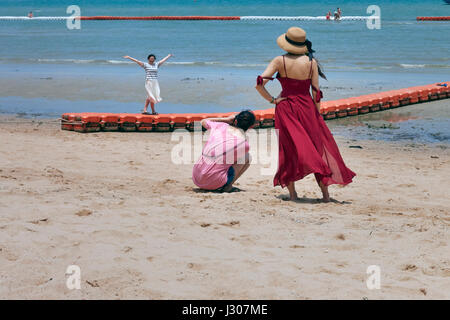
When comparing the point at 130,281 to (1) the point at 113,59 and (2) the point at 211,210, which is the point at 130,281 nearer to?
(2) the point at 211,210

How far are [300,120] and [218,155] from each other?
0.98 m

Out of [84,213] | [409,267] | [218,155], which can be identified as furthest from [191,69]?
[409,267]

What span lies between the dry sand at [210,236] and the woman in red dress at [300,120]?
0.38 meters

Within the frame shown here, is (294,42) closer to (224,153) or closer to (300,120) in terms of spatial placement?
(300,120)

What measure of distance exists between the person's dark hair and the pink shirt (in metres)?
0.14

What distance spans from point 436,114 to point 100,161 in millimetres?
8609

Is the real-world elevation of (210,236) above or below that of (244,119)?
below

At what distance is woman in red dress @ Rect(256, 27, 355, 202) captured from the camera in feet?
21.5

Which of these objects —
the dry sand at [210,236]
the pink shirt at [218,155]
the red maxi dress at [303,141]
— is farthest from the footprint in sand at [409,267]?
the pink shirt at [218,155]

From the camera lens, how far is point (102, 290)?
4062 millimetres

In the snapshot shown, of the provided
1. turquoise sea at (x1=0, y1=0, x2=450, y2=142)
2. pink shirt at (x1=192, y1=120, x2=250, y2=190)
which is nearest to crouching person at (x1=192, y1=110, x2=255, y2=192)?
pink shirt at (x1=192, y1=120, x2=250, y2=190)

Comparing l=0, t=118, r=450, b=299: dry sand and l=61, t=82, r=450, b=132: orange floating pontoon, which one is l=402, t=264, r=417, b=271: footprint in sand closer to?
l=0, t=118, r=450, b=299: dry sand

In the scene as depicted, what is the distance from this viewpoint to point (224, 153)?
6809mm

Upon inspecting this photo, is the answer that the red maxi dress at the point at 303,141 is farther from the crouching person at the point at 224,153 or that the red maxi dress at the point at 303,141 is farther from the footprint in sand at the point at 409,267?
the footprint in sand at the point at 409,267
